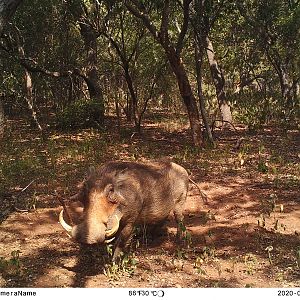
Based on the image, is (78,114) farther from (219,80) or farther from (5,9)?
(5,9)

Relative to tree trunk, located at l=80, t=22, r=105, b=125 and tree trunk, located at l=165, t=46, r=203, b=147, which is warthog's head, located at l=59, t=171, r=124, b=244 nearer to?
tree trunk, located at l=165, t=46, r=203, b=147

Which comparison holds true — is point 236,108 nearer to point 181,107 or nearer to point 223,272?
point 181,107

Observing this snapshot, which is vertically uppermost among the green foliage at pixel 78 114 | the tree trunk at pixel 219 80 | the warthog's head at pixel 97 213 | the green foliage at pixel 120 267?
the tree trunk at pixel 219 80

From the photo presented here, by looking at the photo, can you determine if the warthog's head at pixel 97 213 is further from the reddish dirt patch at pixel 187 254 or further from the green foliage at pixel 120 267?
the reddish dirt patch at pixel 187 254

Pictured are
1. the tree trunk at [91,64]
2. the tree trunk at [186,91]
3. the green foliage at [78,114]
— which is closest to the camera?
the tree trunk at [186,91]

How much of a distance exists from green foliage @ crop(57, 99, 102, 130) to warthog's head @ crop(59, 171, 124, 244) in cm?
1073

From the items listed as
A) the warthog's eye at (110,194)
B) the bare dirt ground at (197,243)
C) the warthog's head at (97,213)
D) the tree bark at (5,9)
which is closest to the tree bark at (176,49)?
the bare dirt ground at (197,243)

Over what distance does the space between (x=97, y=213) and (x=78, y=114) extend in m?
11.4

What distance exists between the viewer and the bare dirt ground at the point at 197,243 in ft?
14.9

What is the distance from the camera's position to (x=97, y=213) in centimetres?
421

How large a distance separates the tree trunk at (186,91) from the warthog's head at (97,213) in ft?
22.6
